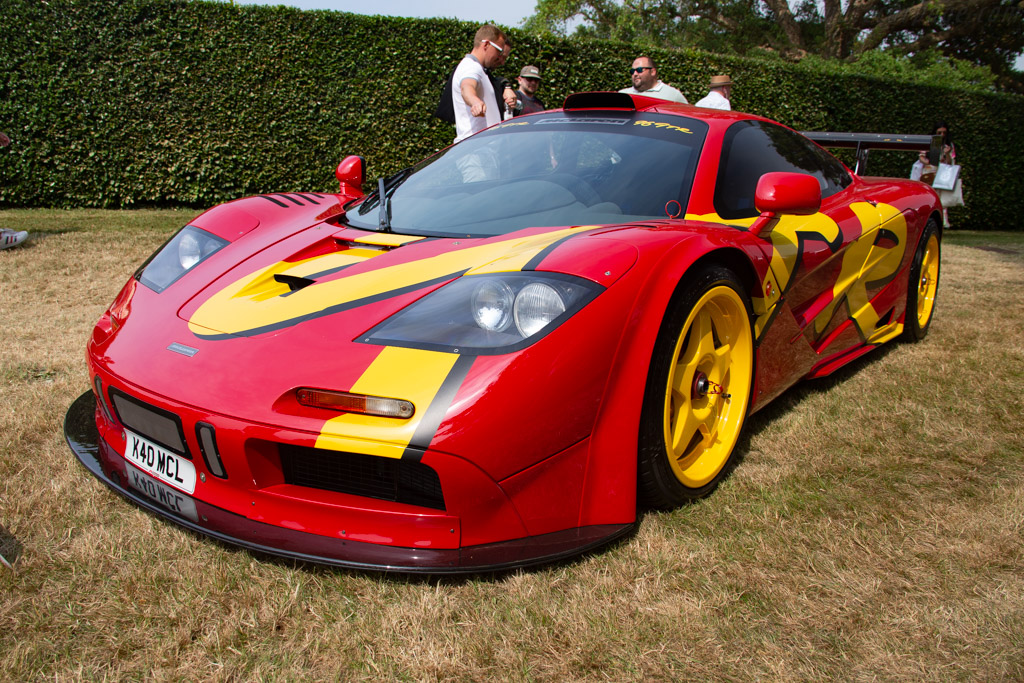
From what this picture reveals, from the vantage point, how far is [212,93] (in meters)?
7.84

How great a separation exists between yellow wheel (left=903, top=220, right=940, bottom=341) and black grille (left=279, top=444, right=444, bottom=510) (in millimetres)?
3096

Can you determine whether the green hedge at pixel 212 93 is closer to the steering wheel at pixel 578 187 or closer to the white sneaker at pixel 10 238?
the white sneaker at pixel 10 238

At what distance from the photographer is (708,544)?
1.89 m

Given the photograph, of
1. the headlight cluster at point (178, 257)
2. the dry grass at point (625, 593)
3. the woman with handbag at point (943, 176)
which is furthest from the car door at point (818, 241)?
the woman with handbag at point (943, 176)

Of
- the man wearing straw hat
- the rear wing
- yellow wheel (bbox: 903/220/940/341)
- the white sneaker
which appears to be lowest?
yellow wheel (bbox: 903/220/940/341)

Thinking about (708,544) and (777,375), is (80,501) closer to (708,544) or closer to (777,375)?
(708,544)

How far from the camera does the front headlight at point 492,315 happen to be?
1.63 meters

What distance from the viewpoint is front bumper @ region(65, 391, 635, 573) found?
159 cm

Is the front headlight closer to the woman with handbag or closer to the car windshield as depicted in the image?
the car windshield

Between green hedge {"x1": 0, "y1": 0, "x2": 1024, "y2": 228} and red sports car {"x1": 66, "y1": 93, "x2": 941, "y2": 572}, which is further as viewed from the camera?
green hedge {"x1": 0, "y1": 0, "x2": 1024, "y2": 228}

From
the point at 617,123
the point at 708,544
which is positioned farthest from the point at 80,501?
the point at 617,123

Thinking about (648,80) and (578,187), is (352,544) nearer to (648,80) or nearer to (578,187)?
(578,187)

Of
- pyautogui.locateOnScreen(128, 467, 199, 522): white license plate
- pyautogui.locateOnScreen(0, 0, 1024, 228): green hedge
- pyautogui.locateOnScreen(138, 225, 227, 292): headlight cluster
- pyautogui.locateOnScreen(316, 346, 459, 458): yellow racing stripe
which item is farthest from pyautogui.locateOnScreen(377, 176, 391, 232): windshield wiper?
pyautogui.locateOnScreen(0, 0, 1024, 228): green hedge

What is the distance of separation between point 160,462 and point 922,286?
12.7 feet
